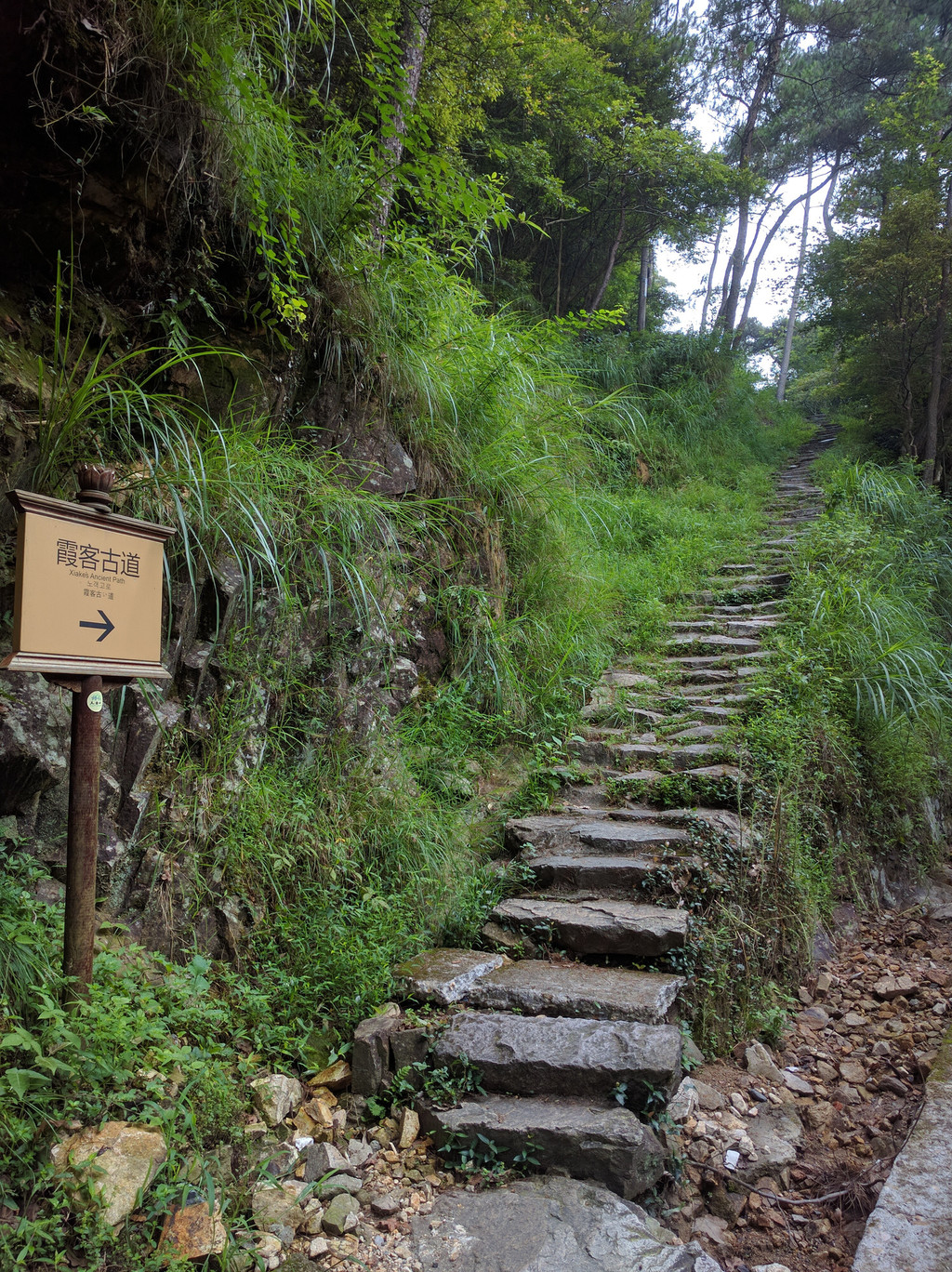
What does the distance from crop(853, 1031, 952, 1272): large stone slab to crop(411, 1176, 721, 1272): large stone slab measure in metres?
0.48

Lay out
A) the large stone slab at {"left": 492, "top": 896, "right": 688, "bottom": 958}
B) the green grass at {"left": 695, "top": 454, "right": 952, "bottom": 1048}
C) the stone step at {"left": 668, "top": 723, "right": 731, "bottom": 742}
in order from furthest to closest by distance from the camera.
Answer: the stone step at {"left": 668, "top": 723, "right": 731, "bottom": 742}, the green grass at {"left": 695, "top": 454, "right": 952, "bottom": 1048}, the large stone slab at {"left": 492, "top": 896, "right": 688, "bottom": 958}

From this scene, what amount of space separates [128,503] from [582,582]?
3.72 metres

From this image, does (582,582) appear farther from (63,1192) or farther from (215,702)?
(63,1192)

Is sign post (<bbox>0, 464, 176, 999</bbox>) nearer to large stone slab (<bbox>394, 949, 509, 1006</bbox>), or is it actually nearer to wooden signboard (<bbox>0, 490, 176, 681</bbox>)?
wooden signboard (<bbox>0, 490, 176, 681</bbox>)

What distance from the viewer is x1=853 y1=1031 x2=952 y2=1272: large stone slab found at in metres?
1.97

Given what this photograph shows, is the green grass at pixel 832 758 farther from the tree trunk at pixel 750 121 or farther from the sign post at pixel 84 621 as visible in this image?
the tree trunk at pixel 750 121

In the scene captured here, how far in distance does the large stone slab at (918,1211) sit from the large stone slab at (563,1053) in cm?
64

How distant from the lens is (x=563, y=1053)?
2482 millimetres

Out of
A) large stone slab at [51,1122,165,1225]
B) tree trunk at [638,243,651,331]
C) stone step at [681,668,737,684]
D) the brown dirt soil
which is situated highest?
tree trunk at [638,243,651,331]

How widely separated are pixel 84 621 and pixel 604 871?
2.51m

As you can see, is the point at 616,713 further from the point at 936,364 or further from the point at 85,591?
the point at 936,364

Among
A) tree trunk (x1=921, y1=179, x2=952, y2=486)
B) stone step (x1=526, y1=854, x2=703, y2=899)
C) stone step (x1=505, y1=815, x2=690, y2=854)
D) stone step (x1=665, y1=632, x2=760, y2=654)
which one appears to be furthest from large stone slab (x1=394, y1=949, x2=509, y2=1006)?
tree trunk (x1=921, y1=179, x2=952, y2=486)

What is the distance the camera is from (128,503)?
2.68 metres

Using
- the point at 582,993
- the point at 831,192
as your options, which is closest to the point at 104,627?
the point at 582,993
